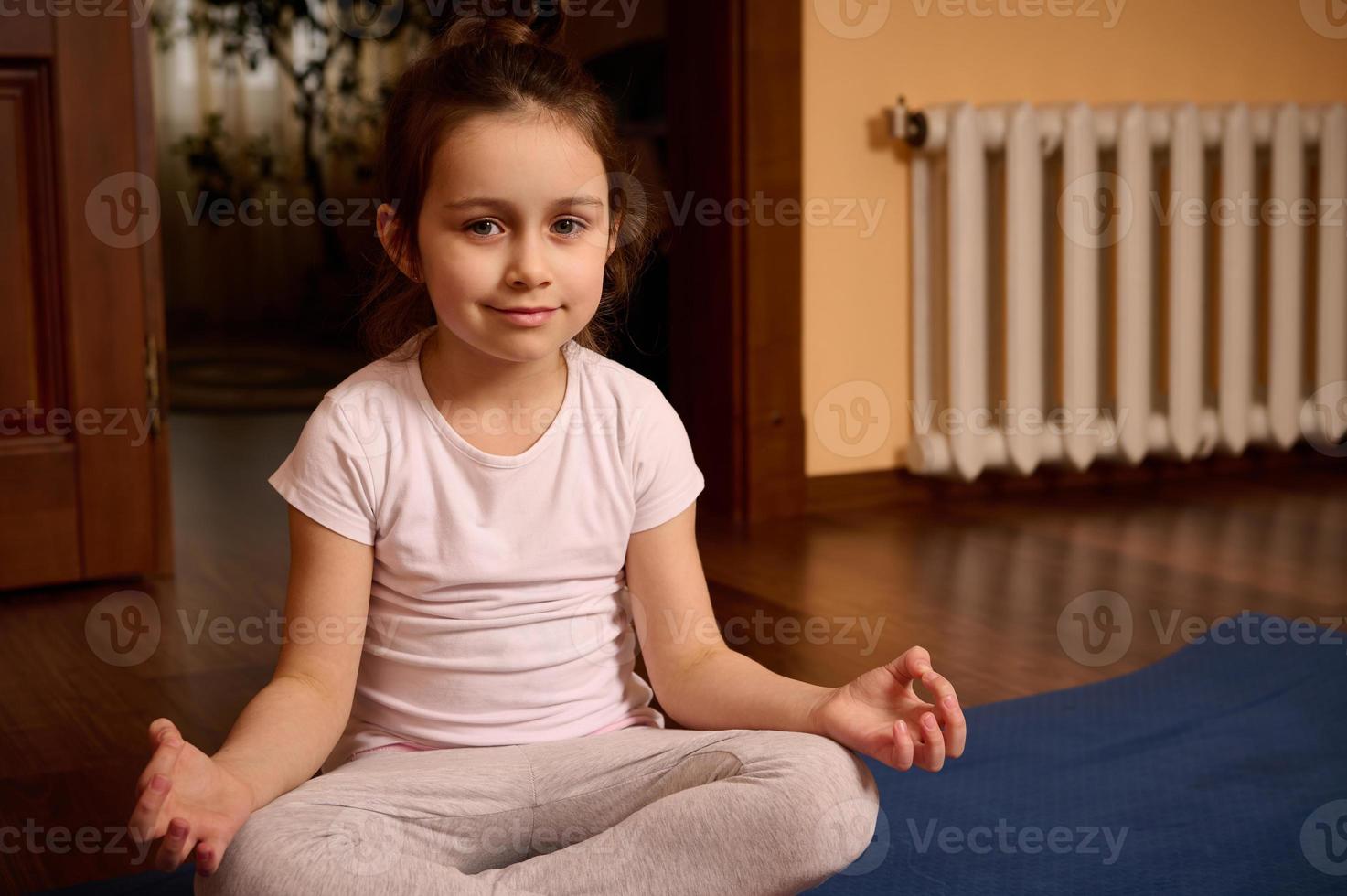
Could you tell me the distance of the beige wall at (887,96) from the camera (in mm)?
2486

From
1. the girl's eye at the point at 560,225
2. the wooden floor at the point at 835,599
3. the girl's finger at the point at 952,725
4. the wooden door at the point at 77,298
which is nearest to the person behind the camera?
the girl's finger at the point at 952,725

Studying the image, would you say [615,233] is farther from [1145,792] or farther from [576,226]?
[1145,792]

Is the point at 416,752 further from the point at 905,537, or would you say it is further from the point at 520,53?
the point at 905,537

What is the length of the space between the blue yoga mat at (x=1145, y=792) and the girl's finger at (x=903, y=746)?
0.28 metres

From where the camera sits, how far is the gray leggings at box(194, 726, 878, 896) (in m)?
0.78

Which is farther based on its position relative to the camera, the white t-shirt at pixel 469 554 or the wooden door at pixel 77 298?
the wooden door at pixel 77 298

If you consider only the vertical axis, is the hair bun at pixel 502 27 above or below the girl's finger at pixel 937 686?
above

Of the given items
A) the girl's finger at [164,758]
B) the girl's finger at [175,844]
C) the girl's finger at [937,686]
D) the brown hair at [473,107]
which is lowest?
the girl's finger at [175,844]

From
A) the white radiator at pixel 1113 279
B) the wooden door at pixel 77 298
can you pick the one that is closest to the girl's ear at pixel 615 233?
the wooden door at pixel 77 298

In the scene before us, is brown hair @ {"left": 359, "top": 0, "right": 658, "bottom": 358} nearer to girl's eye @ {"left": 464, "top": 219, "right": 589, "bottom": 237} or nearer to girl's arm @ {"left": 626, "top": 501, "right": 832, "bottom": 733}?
girl's eye @ {"left": 464, "top": 219, "right": 589, "bottom": 237}

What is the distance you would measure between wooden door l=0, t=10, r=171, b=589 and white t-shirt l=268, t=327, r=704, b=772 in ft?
3.77

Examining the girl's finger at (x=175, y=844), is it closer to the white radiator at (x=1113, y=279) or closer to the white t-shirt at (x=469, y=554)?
the white t-shirt at (x=469, y=554)

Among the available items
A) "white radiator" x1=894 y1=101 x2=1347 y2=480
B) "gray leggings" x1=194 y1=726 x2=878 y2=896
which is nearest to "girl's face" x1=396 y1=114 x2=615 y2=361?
"gray leggings" x1=194 y1=726 x2=878 y2=896

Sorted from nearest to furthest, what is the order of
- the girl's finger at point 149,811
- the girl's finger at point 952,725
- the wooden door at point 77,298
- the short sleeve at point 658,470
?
the girl's finger at point 149,811, the girl's finger at point 952,725, the short sleeve at point 658,470, the wooden door at point 77,298
